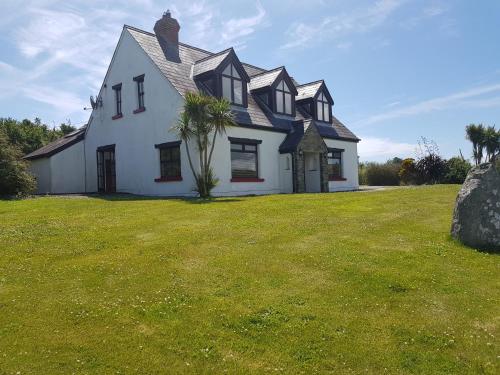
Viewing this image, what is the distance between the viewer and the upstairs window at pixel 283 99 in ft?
87.5

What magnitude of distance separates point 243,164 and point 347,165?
10462 millimetres

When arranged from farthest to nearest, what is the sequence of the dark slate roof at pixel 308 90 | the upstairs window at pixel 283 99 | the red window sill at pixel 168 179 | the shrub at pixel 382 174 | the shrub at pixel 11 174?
the shrub at pixel 382 174, the dark slate roof at pixel 308 90, the upstairs window at pixel 283 99, the red window sill at pixel 168 179, the shrub at pixel 11 174

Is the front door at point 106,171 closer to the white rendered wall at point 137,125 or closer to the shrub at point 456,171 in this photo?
the white rendered wall at point 137,125

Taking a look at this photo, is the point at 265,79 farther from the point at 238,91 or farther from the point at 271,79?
the point at 238,91

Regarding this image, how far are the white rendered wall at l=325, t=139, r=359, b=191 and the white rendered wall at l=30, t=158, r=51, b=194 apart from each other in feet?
58.3

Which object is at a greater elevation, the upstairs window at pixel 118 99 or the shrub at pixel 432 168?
the upstairs window at pixel 118 99

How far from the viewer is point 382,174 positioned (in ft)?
131

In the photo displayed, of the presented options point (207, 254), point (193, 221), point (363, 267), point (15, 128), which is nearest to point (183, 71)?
point (193, 221)

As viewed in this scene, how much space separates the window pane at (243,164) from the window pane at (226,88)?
315 cm

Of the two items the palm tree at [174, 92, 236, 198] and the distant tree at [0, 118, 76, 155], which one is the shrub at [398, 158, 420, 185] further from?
the distant tree at [0, 118, 76, 155]

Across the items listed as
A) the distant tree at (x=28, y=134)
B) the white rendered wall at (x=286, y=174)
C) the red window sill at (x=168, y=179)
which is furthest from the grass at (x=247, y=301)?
the distant tree at (x=28, y=134)

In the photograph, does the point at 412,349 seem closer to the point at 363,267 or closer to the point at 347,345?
the point at 347,345

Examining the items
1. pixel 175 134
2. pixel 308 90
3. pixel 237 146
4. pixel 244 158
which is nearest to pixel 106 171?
pixel 175 134

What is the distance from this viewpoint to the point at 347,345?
5094 millimetres
